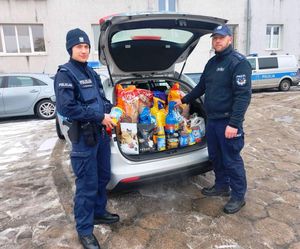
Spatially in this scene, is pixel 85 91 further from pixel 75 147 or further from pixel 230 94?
pixel 230 94

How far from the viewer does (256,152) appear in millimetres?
4488

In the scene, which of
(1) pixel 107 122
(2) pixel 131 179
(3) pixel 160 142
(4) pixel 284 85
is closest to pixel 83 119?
(1) pixel 107 122

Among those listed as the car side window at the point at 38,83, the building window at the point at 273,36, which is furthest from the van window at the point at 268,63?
the car side window at the point at 38,83

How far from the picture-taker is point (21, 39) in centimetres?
1280

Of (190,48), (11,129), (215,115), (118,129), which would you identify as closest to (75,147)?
(118,129)

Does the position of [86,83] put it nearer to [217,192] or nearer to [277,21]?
[217,192]

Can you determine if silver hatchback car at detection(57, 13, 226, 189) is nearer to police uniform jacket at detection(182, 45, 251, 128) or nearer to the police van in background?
police uniform jacket at detection(182, 45, 251, 128)

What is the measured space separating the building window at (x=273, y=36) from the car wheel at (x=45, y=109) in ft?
43.0

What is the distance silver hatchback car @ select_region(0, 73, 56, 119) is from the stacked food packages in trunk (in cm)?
556

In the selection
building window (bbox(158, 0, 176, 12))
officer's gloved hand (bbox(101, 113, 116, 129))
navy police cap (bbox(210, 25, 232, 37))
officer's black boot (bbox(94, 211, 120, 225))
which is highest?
building window (bbox(158, 0, 176, 12))

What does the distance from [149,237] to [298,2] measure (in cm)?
1777

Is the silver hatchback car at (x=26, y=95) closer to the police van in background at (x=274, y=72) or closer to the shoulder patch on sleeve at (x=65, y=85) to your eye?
the shoulder patch on sleeve at (x=65, y=85)

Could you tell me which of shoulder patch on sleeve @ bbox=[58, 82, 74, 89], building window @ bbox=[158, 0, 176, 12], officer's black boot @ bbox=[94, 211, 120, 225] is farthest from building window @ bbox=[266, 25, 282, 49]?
shoulder patch on sleeve @ bbox=[58, 82, 74, 89]

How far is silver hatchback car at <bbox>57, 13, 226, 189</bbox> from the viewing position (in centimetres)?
263
